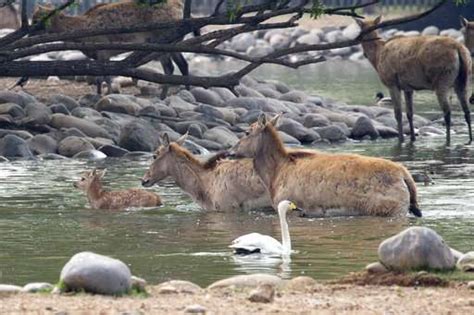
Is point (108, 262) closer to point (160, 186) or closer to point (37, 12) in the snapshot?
point (160, 186)

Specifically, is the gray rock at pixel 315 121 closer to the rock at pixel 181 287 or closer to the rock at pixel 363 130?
the rock at pixel 363 130

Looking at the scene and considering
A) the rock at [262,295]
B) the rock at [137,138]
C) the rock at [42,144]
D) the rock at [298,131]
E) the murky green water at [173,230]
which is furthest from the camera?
the rock at [298,131]

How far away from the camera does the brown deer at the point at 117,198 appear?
16.6m

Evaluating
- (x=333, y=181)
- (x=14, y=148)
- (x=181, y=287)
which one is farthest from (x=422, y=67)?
(x=181, y=287)

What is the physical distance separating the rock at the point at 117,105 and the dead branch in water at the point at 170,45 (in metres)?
4.73

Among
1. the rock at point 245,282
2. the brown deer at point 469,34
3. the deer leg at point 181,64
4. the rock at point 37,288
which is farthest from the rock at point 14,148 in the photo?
the rock at point 37,288

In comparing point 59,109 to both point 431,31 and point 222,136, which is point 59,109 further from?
point 431,31

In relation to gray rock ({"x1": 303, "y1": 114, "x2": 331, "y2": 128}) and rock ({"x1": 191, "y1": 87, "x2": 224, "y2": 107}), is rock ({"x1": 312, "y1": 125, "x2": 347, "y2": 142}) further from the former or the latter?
rock ({"x1": 191, "y1": 87, "x2": 224, "y2": 107})

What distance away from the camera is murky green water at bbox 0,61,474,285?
12117 mm

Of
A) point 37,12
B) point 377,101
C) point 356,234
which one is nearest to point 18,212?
point 356,234

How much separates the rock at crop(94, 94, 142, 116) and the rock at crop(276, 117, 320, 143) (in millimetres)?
2488

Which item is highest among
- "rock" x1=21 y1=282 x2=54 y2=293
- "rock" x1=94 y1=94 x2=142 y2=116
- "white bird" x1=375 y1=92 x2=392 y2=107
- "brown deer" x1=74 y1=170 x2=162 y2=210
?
"rock" x1=21 y1=282 x2=54 y2=293

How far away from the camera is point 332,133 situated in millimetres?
25594

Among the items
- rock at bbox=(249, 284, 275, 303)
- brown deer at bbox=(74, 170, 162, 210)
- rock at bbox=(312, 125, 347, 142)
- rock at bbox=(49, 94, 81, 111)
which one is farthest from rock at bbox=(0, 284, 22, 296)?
rock at bbox=(312, 125, 347, 142)
